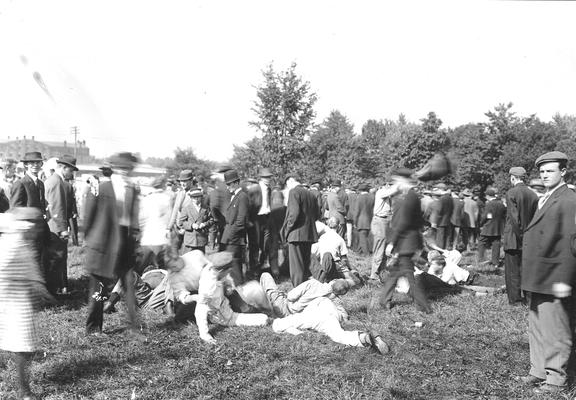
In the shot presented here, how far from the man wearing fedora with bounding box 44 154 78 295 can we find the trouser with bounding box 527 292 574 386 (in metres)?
6.52

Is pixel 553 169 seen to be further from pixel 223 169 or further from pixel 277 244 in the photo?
pixel 277 244

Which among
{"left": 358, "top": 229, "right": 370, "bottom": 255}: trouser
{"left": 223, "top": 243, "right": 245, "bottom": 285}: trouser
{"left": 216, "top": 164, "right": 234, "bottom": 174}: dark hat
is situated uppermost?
{"left": 216, "top": 164, "right": 234, "bottom": 174}: dark hat

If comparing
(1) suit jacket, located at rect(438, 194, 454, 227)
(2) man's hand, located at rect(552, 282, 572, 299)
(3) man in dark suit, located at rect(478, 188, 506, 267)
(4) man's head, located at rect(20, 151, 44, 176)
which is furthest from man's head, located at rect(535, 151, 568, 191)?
(1) suit jacket, located at rect(438, 194, 454, 227)

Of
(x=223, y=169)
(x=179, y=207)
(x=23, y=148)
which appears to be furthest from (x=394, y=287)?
(x=23, y=148)

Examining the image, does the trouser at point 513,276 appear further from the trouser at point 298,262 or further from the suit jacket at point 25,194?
the suit jacket at point 25,194

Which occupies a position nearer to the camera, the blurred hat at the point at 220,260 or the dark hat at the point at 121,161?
the dark hat at the point at 121,161

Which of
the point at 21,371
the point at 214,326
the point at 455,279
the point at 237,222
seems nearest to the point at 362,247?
the point at 455,279

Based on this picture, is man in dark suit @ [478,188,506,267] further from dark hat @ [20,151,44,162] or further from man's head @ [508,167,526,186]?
dark hat @ [20,151,44,162]

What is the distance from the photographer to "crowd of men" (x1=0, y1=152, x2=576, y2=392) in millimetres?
4559

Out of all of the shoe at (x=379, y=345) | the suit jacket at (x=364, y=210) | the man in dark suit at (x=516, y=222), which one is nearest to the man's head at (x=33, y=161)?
the shoe at (x=379, y=345)

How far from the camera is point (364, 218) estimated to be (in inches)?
535

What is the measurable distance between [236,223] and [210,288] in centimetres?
227

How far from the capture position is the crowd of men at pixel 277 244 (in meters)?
4.56

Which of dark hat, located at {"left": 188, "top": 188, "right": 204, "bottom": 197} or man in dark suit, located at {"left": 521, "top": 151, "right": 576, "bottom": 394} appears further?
dark hat, located at {"left": 188, "top": 188, "right": 204, "bottom": 197}
